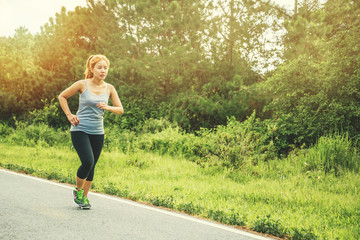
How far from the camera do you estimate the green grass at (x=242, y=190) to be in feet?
14.4

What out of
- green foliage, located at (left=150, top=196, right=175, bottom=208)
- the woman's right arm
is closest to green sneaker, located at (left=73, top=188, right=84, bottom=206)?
the woman's right arm

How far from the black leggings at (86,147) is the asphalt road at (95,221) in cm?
68

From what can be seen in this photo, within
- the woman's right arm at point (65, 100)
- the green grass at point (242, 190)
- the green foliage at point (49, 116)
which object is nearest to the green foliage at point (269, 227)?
the green grass at point (242, 190)

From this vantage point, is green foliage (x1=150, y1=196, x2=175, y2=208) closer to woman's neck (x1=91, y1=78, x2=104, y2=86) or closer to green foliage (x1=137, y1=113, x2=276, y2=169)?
woman's neck (x1=91, y1=78, x2=104, y2=86)

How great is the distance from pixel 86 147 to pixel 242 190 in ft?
10.7

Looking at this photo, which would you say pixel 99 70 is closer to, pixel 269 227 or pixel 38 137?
pixel 269 227

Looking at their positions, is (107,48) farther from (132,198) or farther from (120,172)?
(132,198)

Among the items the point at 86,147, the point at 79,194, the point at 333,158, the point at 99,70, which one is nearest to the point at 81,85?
the point at 99,70

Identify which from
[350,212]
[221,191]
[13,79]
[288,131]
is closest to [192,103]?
[288,131]

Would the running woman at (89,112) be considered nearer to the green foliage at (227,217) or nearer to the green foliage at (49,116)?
the green foliage at (227,217)

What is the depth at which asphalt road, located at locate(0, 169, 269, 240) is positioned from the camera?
151 inches

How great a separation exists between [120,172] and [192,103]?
7.82m

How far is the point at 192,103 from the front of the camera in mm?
15383

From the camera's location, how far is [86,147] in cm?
446
